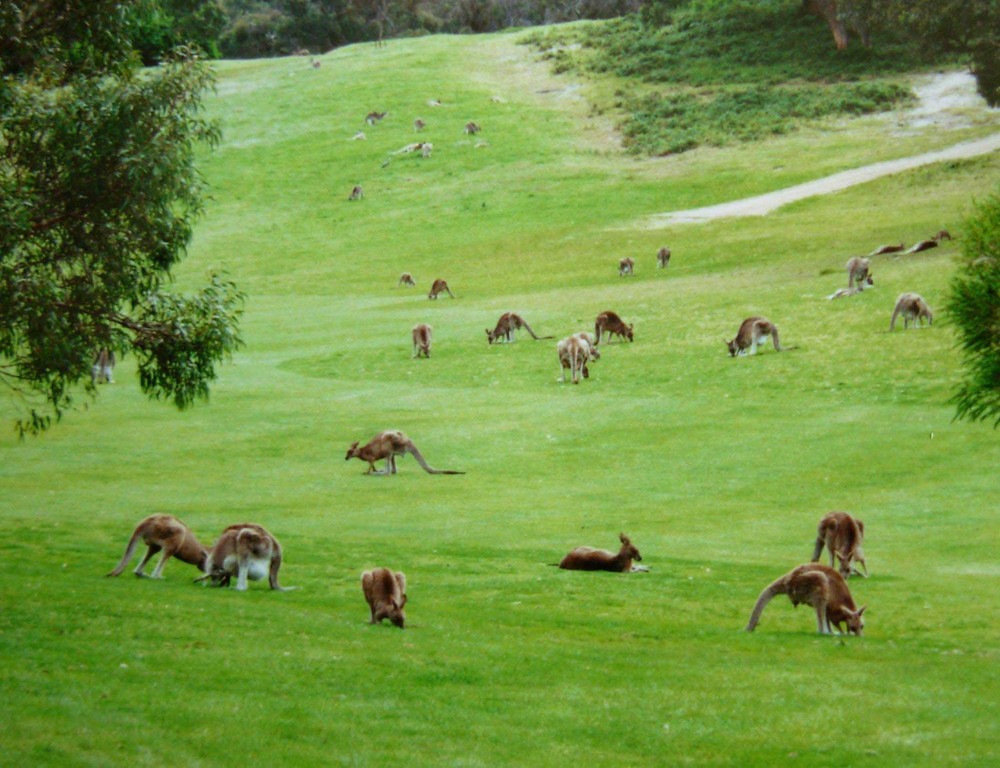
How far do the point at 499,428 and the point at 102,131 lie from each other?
1734 cm

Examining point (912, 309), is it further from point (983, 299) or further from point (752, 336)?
point (983, 299)

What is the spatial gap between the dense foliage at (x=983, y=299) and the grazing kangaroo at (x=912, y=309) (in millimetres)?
25118

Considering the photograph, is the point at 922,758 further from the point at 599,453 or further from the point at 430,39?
the point at 430,39

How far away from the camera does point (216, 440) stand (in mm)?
34938

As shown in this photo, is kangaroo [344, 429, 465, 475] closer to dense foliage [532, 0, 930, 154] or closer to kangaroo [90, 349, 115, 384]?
kangaroo [90, 349, 115, 384]

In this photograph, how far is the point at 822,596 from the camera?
17328 millimetres

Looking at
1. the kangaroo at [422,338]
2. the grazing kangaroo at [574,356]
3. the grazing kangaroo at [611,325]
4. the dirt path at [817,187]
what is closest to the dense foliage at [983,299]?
the grazing kangaroo at [574,356]

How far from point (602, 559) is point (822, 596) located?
476 centimetres

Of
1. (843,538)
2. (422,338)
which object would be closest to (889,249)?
(422,338)

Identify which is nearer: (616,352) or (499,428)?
(499,428)

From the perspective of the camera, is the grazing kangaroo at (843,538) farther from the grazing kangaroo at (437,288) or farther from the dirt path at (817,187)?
the dirt path at (817,187)

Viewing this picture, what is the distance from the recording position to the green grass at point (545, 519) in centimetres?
1310

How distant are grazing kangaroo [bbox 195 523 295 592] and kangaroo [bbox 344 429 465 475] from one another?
11.5 meters

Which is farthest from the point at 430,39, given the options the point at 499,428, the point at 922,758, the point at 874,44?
the point at 922,758
